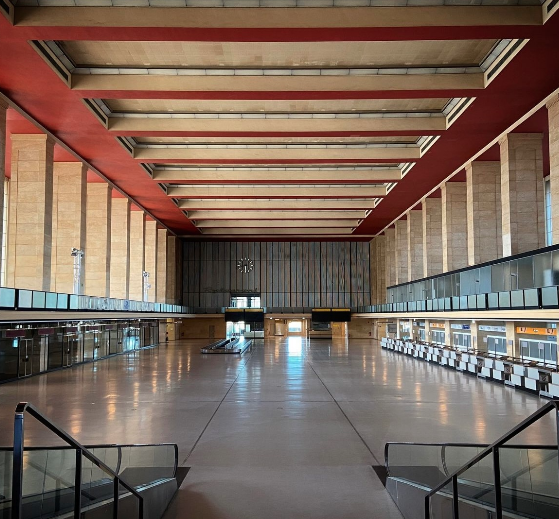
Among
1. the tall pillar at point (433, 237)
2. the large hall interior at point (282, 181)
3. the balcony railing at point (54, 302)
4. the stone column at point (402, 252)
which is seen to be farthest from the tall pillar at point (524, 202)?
the stone column at point (402, 252)

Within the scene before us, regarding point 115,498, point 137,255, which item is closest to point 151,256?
point 137,255

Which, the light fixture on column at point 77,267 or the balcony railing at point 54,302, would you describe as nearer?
the balcony railing at point 54,302

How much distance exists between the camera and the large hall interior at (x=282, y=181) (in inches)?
280

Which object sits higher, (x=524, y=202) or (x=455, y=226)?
(x=455, y=226)

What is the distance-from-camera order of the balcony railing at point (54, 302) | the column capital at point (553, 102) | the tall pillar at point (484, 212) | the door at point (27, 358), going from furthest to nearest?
the tall pillar at point (484, 212), the door at point (27, 358), the column capital at point (553, 102), the balcony railing at point (54, 302)

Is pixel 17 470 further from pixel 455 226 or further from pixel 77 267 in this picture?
pixel 455 226

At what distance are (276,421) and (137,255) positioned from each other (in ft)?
101

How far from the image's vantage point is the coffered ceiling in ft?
50.1

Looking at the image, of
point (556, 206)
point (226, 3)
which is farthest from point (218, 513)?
point (556, 206)

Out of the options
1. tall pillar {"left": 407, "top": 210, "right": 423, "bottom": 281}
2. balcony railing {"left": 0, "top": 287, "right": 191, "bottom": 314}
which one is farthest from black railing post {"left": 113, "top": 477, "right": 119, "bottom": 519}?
tall pillar {"left": 407, "top": 210, "right": 423, "bottom": 281}

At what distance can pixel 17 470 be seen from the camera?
13.1 ft

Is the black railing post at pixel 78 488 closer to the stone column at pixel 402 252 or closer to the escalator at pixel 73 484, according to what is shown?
the escalator at pixel 73 484

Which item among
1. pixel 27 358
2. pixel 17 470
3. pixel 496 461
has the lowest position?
pixel 27 358

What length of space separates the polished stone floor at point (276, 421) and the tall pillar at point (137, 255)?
1692 centimetres
